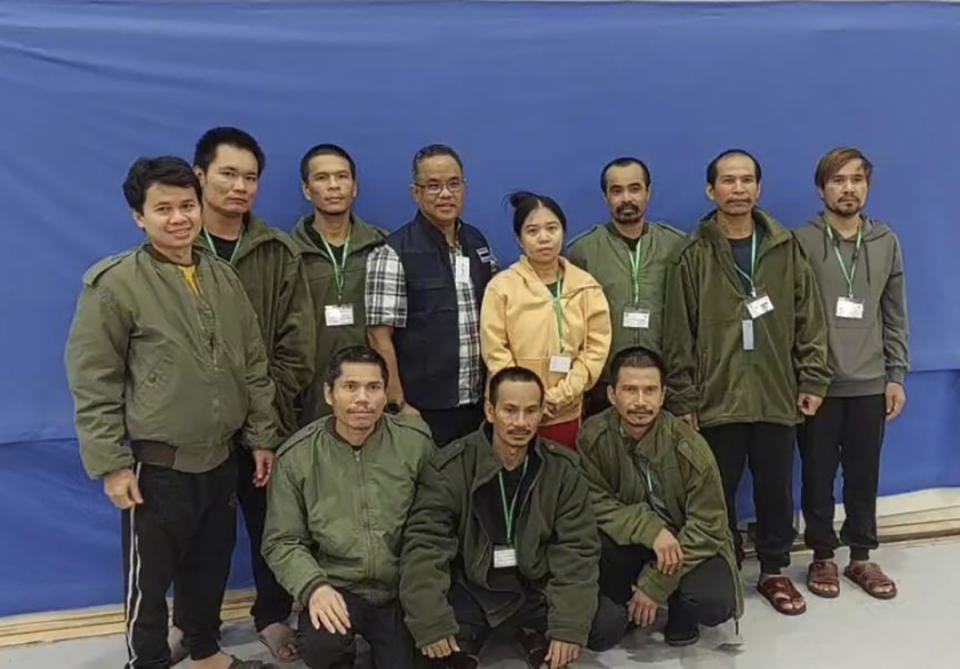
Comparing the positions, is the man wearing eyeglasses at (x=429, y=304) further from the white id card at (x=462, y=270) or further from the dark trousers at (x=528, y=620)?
the dark trousers at (x=528, y=620)

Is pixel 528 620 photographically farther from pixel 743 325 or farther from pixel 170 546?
pixel 743 325

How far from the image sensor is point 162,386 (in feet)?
6.68

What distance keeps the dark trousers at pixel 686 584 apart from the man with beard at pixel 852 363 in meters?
0.55

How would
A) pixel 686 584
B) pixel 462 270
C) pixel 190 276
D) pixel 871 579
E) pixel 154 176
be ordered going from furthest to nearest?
pixel 871 579 → pixel 462 270 → pixel 686 584 → pixel 190 276 → pixel 154 176

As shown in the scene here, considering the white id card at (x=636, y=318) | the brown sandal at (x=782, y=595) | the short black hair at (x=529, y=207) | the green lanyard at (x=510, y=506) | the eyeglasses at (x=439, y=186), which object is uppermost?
the eyeglasses at (x=439, y=186)

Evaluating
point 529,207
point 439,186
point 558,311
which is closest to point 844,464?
point 558,311

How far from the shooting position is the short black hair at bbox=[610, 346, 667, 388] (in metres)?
2.46

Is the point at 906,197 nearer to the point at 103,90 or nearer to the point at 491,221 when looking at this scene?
the point at 491,221

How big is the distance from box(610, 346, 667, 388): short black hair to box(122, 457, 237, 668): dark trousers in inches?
42.4

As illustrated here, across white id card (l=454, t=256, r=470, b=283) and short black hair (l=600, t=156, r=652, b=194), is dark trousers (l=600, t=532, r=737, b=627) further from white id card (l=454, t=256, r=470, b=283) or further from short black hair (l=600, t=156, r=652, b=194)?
short black hair (l=600, t=156, r=652, b=194)

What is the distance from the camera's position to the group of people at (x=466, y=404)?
6.86ft

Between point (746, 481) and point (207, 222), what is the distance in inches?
81.8

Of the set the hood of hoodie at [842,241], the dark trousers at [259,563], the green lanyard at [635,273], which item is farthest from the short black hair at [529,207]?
the dark trousers at [259,563]

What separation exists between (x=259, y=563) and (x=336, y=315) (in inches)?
29.4
